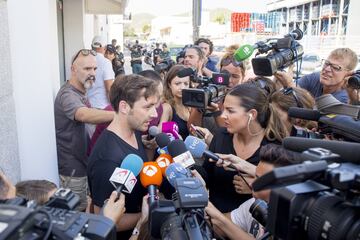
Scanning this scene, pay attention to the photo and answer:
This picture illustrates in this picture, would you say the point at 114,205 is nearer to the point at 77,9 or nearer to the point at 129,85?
the point at 129,85

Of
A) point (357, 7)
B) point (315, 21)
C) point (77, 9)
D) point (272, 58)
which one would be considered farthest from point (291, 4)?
point (272, 58)

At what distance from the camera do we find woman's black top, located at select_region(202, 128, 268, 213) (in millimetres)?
2221

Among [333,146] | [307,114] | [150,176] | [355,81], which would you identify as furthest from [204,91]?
[333,146]

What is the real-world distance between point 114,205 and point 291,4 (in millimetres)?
41201

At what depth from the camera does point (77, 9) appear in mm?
7941

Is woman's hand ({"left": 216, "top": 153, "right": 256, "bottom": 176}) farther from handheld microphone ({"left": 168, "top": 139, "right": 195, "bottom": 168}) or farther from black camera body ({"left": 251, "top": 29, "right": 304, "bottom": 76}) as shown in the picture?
black camera body ({"left": 251, "top": 29, "right": 304, "bottom": 76})

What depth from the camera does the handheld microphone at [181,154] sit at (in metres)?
1.92

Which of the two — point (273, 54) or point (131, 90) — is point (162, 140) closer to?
point (131, 90)

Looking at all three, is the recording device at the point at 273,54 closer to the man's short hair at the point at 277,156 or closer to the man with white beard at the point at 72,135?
the man's short hair at the point at 277,156

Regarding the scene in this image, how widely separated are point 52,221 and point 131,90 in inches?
51.4

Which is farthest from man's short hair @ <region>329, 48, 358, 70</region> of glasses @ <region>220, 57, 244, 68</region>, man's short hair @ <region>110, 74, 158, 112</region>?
man's short hair @ <region>110, 74, 158, 112</region>

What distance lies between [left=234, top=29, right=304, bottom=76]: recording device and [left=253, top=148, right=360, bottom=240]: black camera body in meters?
1.91

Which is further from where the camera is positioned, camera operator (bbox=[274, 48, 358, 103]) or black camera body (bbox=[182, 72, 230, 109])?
camera operator (bbox=[274, 48, 358, 103])

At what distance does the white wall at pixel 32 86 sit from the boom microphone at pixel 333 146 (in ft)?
6.45
